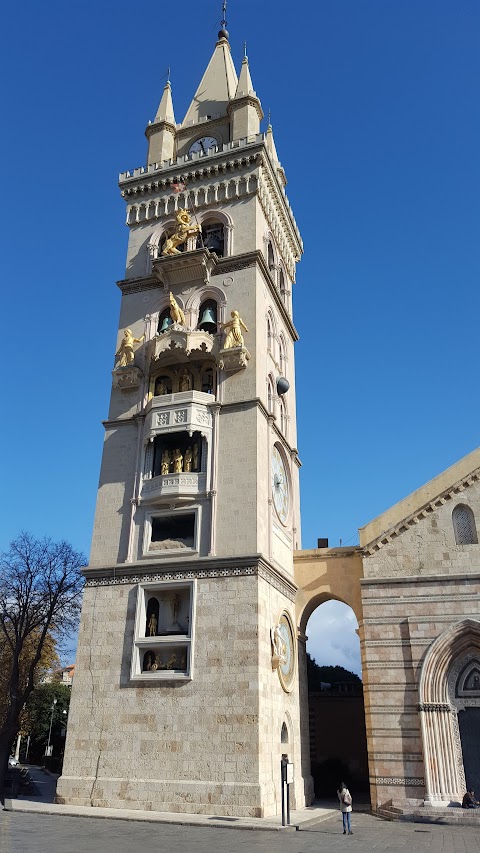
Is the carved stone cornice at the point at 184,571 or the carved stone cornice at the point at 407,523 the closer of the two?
the carved stone cornice at the point at 184,571

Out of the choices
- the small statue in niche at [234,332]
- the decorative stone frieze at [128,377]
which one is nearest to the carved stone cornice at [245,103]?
the small statue in niche at [234,332]

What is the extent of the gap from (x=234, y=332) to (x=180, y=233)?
20.3 ft

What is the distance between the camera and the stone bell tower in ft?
67.9

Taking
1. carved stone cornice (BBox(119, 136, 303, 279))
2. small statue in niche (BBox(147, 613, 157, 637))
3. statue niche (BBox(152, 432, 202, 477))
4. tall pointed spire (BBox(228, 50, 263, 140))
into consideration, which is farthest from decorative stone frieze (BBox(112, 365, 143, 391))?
tall pointed spire (BBox(228, 50, 263, 140))

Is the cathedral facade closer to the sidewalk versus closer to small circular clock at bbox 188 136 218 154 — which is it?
the sidewalk

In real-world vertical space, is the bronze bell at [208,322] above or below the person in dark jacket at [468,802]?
above

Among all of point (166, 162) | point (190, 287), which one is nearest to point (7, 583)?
point (190, 287)

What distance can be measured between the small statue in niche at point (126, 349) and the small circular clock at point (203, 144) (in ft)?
38.3

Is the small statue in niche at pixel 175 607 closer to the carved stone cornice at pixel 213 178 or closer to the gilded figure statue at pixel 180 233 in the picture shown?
the gilded figure statue at pixel 180 233

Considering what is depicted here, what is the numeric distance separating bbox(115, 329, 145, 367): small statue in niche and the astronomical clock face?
39.4 feet

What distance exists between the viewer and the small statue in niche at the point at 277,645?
22.5 meters

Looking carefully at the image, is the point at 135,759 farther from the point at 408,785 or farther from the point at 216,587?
the point at 408,785

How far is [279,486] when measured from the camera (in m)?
27.7

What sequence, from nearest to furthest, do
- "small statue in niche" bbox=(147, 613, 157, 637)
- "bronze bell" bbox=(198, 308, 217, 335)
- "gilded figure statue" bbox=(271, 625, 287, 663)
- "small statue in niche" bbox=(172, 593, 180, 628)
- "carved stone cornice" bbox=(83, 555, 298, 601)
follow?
"carved stone cornice" bbox=(83, 555, 298, 601), "gilded figure statue" bbox=(271, 625, 287, 663), "small statue in niche" bbox=(147, 613, 157, 637), "small statue in niche" bbox=(172, 593, 180, 628), "bronze bell" bbox=(198, 308, 217, 335)
